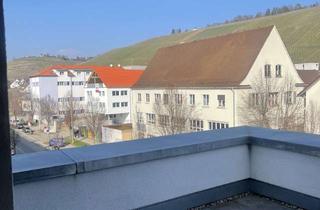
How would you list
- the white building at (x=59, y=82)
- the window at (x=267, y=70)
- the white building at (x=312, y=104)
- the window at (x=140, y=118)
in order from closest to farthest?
the white building at (x=312, y=104)
the window at (x=267, y=70)
the window at (x=140, y=118)
the white building at (x=59, y=82)

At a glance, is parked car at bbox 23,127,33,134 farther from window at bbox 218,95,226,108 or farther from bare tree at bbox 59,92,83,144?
window at bbox 218,95,226,108

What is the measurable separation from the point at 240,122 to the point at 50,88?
37525mm

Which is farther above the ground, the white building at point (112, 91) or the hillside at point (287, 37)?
the hillside at point (287, 37)

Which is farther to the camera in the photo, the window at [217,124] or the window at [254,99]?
the window at [217,124]

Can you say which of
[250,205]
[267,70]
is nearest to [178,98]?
[267,70]

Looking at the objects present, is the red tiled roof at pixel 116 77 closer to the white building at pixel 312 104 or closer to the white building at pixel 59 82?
the white building at pixel 59 82

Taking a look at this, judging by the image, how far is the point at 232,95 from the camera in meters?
25.5

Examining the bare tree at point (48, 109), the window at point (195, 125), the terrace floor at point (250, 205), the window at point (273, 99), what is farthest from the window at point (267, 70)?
the bare tree at point (48, 109)

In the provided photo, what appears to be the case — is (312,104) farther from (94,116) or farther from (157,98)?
(94,116)

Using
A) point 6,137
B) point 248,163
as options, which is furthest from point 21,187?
point 248,163

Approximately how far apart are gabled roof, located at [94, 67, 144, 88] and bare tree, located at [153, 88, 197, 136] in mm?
9893

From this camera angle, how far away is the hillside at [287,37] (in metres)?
57.9

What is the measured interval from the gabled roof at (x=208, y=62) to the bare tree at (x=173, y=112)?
3.56ft

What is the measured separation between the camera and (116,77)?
4138 centimetres
